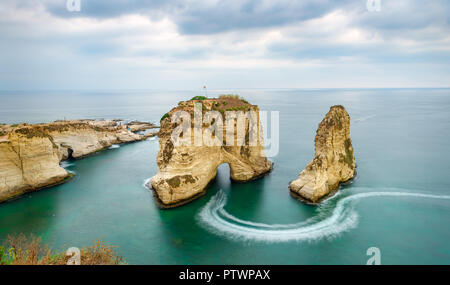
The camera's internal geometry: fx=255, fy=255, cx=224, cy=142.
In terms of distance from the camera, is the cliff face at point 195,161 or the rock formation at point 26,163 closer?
the cliff face at point 195,161

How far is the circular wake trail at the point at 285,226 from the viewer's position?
60.3 ft

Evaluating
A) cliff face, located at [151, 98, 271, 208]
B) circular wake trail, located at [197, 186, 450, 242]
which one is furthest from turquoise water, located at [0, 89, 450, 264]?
cliff face, located at [151, 98, 271, 208]

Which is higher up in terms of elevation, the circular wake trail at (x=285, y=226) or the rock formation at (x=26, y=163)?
the rock formation at (x=26, y=163)

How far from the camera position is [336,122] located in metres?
24.6

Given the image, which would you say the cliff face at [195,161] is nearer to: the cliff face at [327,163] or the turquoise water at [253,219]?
the turquoise water at [253,219]

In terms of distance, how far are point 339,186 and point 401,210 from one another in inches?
220

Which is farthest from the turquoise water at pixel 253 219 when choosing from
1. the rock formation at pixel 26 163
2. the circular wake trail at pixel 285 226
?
the rock formation at pixel 26 163

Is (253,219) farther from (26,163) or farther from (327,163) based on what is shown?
(26,163)

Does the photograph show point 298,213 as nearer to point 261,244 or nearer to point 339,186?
point 261,244

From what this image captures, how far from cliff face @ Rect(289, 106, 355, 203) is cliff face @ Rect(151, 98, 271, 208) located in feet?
20.2

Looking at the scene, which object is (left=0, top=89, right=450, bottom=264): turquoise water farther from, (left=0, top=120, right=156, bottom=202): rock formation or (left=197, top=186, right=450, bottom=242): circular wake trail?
(left=0, top=120, right=156, bottom=202): rock formation

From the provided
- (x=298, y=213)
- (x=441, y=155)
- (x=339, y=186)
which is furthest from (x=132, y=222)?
(x=441, y=155)

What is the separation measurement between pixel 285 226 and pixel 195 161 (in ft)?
32.0

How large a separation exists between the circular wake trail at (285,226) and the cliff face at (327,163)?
1.60 metres
